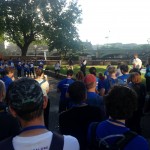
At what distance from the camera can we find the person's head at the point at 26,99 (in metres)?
2.34

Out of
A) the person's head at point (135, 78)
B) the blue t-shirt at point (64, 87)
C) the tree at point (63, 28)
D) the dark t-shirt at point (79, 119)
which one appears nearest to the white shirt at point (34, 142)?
the dark t-shirt at point (79, 119)

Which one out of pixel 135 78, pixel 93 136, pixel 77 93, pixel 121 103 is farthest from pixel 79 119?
pixel 135 78

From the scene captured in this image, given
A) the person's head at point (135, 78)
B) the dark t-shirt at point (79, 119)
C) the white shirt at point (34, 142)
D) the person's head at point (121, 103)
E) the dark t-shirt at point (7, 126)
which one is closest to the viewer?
the white shirt at point (34, 142)

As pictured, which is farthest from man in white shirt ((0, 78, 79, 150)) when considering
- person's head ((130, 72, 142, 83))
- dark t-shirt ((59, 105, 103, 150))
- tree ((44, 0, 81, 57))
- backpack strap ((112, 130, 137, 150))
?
tree ((44, 0, 81, 57))

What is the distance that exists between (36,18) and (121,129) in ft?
176

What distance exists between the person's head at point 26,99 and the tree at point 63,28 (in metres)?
52.1

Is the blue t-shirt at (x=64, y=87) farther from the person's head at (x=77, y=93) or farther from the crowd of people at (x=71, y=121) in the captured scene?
the person's head at (x=77, y=93)

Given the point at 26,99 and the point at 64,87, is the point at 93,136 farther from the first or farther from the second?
the point at 64,87

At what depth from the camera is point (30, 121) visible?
2.39 m

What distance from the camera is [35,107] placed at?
2.38m

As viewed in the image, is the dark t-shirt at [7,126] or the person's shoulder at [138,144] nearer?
the person's shoulder at [138,144]

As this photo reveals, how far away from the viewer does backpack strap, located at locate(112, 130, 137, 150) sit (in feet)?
8.96

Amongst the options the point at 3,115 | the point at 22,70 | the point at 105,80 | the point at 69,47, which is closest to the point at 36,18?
the point at 69,47

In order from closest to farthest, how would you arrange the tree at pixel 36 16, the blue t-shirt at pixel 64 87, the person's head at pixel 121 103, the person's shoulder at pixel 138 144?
the person's shoulder at pixel 138 144
the person's head at pixel 121 103
the blue t-shirt at pixel 64 87
the tree at pixel 36 16
